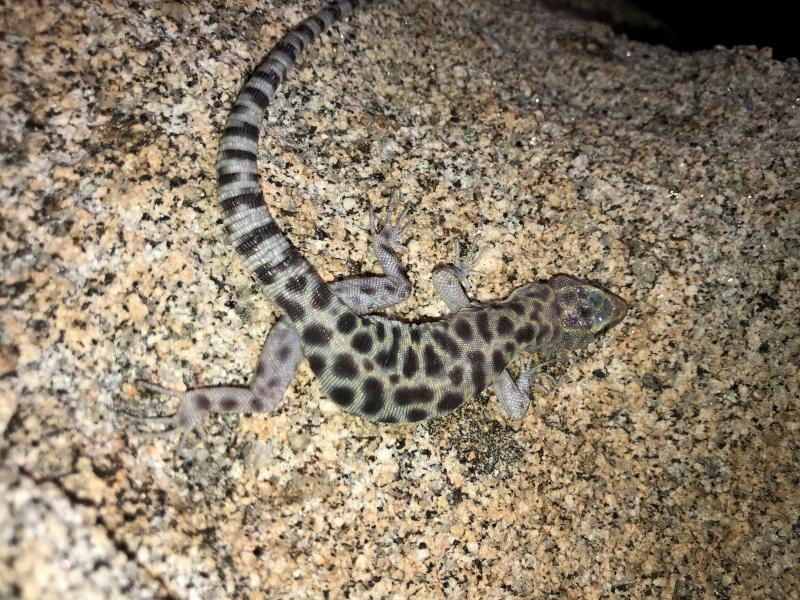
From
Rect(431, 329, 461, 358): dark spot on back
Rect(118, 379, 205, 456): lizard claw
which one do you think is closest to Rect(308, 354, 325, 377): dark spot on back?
Rect(118, 379, 205, 456): lizard claw

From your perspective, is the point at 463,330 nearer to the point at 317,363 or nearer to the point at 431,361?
the point at 431,361

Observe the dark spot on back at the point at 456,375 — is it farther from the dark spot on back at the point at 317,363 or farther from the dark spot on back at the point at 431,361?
the dark spot on back at the point at 317,363

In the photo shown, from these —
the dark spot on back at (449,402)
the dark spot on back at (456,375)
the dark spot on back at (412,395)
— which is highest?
the dark spot on back at (456,375)

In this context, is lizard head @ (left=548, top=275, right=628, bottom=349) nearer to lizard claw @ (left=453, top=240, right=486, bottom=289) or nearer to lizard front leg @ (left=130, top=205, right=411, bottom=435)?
lizard claw @ (left=453, top=240, right=486, bottom=289)

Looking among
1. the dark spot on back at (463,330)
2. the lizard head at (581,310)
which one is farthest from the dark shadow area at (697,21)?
the dark spot on back at (463,330)

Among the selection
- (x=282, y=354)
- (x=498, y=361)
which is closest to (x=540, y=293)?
Answer: (x=498, y=361)

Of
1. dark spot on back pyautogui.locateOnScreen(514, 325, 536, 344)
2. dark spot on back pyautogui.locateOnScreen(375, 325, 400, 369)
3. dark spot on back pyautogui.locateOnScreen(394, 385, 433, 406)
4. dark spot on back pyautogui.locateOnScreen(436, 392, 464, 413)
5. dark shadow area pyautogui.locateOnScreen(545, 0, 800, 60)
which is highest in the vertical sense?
dark shadow area pyautogui.locateOnScreen(545, 0, 800, 60)
